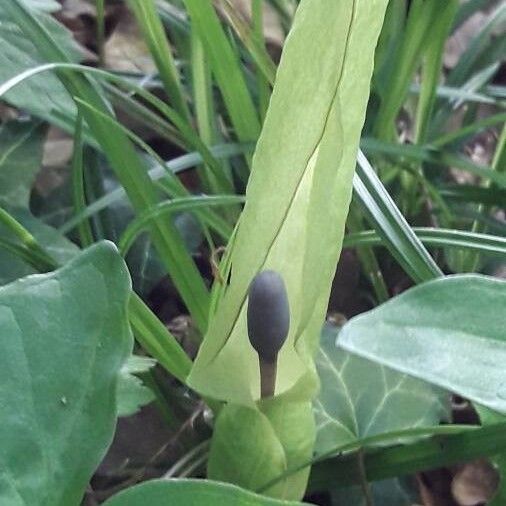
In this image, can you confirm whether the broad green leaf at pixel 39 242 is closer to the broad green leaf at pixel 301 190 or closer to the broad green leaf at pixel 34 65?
the broad green leaf at pixel 34 65

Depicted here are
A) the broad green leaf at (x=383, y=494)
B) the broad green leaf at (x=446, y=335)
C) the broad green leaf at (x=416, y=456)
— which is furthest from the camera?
the broad green leaf at (x=383, y=494)

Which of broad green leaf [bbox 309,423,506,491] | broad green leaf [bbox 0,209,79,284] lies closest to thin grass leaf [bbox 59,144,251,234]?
broad green leaf [bbox 0,209,79,284]

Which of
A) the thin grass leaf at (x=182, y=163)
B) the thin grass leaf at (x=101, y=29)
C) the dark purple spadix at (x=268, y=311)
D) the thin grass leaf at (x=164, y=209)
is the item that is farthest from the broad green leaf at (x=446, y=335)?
the thin grass leaf at (x=101, y=29)

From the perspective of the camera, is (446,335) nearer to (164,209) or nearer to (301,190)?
(301,190)

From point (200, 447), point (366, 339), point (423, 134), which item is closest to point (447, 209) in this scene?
point (423, 134)

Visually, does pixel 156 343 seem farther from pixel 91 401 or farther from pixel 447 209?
pixel 447 209

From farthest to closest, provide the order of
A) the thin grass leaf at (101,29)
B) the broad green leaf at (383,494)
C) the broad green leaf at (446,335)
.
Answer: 1. the thin grass leaf at (101,29)
2. the broad green leaf at (383,494)
3. the broad green leaf at (446,335)

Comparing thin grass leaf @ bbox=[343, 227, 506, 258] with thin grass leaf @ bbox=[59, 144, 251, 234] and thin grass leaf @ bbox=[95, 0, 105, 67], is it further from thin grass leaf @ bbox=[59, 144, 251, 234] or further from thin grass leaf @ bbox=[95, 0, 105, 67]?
thin grass leaf @ bbox=[95, 0, 105, 67]
